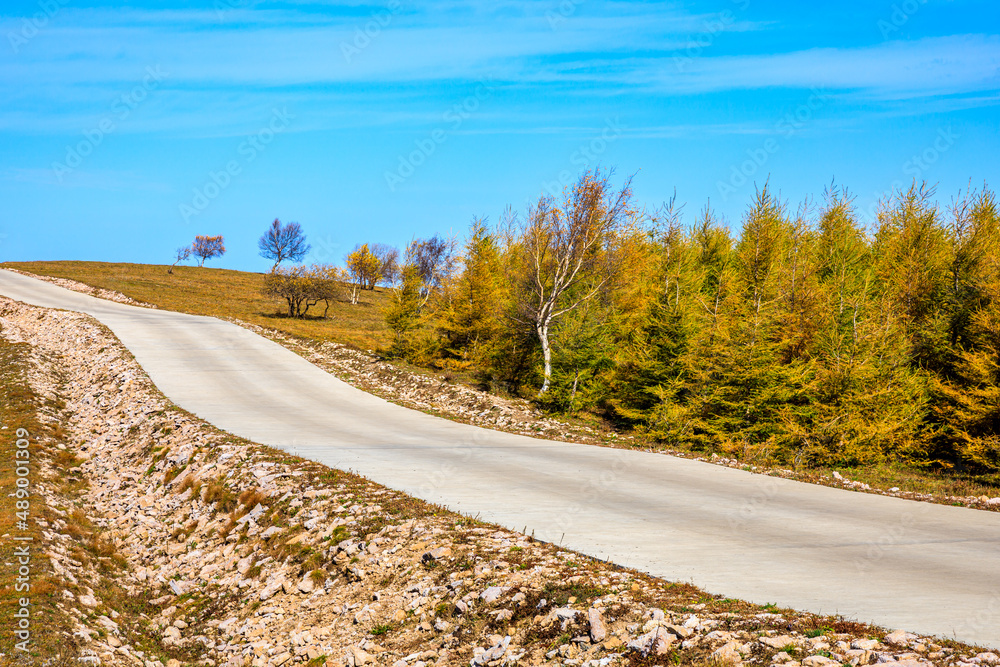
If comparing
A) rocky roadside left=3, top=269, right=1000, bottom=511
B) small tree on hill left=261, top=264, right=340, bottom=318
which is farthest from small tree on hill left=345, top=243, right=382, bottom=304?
rocky roadside left=3, top=269, right=1000, bottom=511

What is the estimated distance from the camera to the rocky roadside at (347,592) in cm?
617

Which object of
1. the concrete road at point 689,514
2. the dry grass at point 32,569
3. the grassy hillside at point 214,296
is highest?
the grassy hillside at point 214,296

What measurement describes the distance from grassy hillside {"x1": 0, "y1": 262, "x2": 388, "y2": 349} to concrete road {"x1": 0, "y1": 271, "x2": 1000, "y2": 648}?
28584mm

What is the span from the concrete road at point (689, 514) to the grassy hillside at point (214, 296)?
2858cm

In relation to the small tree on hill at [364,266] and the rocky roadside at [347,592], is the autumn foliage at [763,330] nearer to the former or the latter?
the rocky roadside at [347,592]

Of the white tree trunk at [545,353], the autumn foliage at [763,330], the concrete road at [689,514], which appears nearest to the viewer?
the concrete road at [689,514]

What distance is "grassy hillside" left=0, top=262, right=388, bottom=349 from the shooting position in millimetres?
57341

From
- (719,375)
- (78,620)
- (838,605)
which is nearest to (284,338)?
(719,375)

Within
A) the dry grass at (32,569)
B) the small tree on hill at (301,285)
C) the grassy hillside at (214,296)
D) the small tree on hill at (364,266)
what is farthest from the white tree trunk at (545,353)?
the small tree on hill at (364,266)

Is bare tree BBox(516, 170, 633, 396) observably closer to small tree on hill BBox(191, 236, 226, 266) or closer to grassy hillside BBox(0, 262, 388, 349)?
grassy hillside BBox(0, 262, 388, 349)

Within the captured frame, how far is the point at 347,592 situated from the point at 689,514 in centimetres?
557

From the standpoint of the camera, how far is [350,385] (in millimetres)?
26109

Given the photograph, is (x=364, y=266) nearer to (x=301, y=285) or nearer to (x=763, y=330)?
(x=301, y=285)

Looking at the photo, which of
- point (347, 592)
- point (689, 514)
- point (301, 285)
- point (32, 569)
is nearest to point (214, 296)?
point (301, 285)
